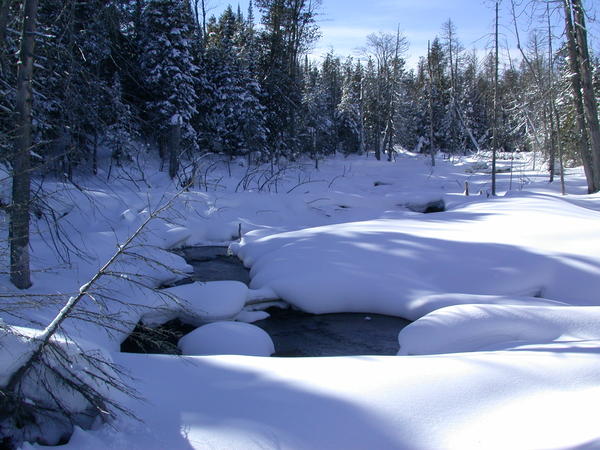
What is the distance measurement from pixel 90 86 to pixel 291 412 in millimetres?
4434

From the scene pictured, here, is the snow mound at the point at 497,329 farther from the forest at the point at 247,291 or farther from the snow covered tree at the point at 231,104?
the snow covered tree at the point at 231,104

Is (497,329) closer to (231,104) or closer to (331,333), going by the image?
(331,333)

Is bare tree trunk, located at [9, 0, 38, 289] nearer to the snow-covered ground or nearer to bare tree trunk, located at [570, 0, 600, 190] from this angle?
the snow-covered ground

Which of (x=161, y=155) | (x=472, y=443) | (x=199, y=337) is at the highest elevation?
(x=161, y=155)

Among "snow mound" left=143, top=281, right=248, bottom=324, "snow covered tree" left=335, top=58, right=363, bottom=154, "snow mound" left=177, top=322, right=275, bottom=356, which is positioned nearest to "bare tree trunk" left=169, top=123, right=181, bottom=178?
"snow mound" left=143, top=281, right=248, bottom=324

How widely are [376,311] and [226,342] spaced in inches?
121

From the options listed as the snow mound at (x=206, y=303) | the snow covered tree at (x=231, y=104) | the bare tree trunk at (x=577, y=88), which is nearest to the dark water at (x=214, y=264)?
the snow mound at (x=206, y=303)


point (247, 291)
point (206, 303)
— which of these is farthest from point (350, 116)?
point (206, 303)

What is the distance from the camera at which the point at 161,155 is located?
23.4 meters

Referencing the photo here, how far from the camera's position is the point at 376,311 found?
806 cm

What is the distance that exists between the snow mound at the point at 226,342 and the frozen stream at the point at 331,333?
34 cm

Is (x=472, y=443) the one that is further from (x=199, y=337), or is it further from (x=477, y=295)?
(x=477, y=295)

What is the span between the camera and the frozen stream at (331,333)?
21.5 ft

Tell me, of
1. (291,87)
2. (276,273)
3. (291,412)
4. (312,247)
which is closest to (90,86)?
(291,412)
